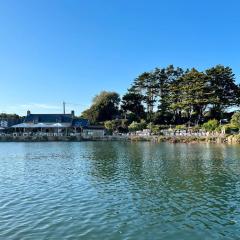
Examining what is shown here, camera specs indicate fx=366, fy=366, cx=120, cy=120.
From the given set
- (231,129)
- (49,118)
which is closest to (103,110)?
(49,118)

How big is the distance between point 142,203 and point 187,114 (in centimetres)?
6518

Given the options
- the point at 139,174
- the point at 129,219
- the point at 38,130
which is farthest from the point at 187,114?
the point at 129,219

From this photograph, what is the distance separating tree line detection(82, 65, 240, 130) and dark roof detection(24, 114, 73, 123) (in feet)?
18.4

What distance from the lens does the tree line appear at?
69562 millimetres

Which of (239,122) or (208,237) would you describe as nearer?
(208,237)

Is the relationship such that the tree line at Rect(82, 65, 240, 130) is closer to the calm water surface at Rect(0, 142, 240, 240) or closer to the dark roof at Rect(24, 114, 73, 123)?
the dark roof at Rect(24, 114, 73, 123)

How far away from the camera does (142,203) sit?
50.0ft

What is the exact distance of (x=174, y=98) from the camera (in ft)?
250

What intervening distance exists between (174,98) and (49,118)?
105 feet

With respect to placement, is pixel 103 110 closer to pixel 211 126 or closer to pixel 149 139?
pixel 149 139

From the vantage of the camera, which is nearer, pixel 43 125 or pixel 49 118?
pixel 43 125

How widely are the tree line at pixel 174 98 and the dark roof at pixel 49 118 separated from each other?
221 inches

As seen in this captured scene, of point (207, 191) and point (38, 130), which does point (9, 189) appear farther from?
point (38, 130)

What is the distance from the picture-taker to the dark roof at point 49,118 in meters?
88.8
